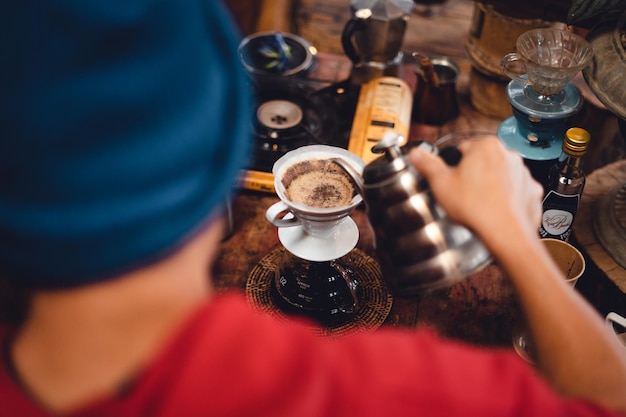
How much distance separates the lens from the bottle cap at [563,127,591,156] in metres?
1.58

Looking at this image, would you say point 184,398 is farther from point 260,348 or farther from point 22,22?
point 22,22

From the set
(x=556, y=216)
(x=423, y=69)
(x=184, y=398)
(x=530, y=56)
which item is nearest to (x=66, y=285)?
(x=184, y=398)

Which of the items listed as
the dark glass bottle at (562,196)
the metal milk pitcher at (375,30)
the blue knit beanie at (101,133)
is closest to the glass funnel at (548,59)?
the dark glass bottle at (562,196)

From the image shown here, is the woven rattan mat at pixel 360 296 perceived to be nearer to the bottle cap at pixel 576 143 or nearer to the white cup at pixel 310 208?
the white cup at pixel 310 208

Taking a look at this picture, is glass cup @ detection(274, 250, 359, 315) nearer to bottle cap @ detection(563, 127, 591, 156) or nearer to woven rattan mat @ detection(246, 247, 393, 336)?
woven rattan mat @ detection(246, 247, 393, 336)

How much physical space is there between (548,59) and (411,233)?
3.72 ft

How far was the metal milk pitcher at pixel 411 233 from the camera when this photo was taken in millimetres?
987

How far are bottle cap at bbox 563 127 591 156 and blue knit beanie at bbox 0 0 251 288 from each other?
3.90 feet

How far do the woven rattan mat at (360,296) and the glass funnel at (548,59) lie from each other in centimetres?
69

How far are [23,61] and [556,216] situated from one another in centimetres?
150

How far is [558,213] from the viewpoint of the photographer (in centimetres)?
172

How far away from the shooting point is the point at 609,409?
90 centimetres

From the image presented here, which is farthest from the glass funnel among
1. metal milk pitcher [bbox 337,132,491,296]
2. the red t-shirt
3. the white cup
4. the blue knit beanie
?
the blue knit beanie

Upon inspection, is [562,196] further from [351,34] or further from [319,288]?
[351,34]
